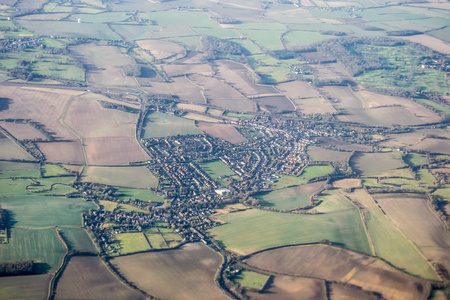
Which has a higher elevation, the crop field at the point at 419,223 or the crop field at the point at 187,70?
the crop field at the point at 187,70

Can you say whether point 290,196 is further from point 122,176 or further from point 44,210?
point 44,210

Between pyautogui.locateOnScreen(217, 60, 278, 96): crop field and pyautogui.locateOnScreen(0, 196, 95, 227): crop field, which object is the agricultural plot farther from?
pyautogui.locateOnScreen(0, 196, 95, 227): crop field

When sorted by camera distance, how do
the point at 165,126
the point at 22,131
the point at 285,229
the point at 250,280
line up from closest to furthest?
the point at 250,280
the point at 285,229
the point at 22,131
the point at 165,126

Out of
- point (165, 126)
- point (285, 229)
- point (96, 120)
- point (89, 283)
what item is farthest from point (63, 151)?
point (285, 229)

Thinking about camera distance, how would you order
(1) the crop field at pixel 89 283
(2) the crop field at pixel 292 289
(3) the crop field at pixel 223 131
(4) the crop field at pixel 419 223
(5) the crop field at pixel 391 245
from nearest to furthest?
(1) the crop field at pixel 89 283, (2) the crop field at pixel 292 289, (5) the crop field at pixel 391 245, (4) the crop field at pixel 419 223, (3) the crop field at pixel 223 131

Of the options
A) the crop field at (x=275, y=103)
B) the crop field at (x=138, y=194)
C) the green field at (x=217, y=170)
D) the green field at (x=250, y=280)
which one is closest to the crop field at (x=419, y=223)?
the green field at (x=250, y=280)

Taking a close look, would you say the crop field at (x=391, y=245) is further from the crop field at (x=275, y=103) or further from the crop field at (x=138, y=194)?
the crop field at (x=275, y=103)

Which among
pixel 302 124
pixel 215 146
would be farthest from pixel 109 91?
pixel 302 124
